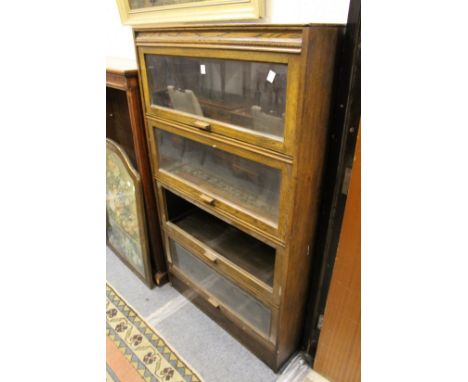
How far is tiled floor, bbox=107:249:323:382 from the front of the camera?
123 cm

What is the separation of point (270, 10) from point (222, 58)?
0.24m

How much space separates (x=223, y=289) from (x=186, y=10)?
1153 millimetres

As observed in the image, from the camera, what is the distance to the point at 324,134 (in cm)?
82

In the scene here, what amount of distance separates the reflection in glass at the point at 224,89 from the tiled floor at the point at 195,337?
102 centimetres

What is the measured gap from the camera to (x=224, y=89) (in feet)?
3.11

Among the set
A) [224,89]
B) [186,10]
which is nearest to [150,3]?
[186,10]

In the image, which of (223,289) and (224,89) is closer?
(224,89)

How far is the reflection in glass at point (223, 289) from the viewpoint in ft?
3.91

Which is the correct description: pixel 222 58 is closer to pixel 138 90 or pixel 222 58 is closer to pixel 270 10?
pixel 270 10

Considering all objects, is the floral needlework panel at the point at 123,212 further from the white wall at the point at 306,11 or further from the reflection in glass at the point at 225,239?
the white wall at the point at 306,11

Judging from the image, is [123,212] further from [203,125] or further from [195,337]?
[203,125]

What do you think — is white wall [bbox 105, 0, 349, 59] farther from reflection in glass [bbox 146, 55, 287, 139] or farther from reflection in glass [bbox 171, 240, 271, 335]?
reflection in glass [bbox 171, 240, 271, 335]
